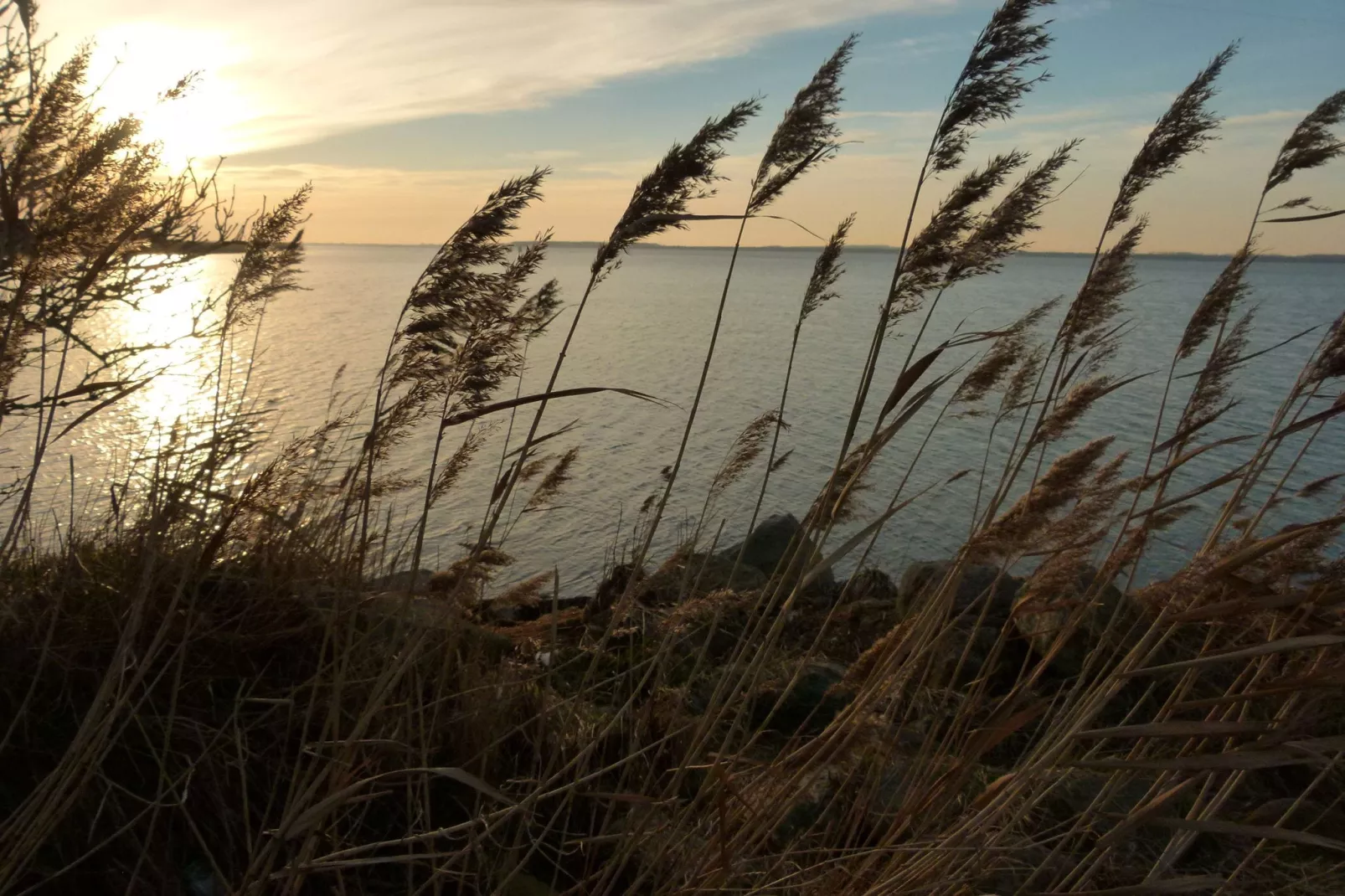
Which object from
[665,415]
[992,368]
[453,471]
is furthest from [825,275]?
[665,415]

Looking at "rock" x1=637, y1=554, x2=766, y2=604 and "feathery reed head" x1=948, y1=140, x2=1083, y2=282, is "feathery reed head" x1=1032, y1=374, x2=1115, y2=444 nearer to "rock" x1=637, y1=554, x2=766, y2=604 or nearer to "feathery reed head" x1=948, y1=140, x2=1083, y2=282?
"feathery reed head" x1=948, y1=140, x2=1083, y2=282

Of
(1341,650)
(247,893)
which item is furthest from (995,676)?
(247,893)

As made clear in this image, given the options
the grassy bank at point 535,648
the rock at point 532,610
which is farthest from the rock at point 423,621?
the rock at point 532,610

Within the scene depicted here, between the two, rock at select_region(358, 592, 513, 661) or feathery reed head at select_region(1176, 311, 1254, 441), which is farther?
feathery reed head at select_region(1176, 311, 1254, 441)

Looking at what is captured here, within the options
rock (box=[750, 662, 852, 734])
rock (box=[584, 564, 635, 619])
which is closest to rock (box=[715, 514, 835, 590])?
rock (box=[584, 564, 635, 619])

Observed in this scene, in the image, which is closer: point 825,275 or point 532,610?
point 825,275

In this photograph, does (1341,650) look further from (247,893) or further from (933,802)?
(247,893)

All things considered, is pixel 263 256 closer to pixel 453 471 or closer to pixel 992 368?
pixel 453 471

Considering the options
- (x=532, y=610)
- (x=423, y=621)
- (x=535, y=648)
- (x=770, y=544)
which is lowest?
(x=532, y=610)

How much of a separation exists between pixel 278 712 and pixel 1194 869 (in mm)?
3815

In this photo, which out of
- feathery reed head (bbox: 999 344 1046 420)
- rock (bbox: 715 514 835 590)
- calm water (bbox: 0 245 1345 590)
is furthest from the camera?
calm water (bbox: 0 245 1345 590)

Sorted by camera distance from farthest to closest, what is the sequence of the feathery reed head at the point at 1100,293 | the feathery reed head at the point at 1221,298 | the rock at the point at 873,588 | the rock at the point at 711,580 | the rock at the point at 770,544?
the rock at the point at 770,544 < the rock at the point at 873,588 < the rock at the point at 711,580 < the feathery reed head at the point at 1221,298 < the feathery reed head at the point at 1100,293

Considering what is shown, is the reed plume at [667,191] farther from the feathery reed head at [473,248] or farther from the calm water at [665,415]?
the calm water at [665,415]

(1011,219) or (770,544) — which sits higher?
(1011,219)
